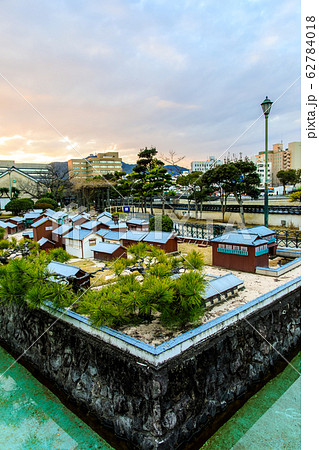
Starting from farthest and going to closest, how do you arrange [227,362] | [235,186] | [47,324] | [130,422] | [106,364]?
[235,186] → [47,324] → [227,362] → [106,364] → [130,422]

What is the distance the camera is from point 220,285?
8.60 m

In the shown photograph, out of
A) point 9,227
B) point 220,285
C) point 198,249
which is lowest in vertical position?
point 198,249

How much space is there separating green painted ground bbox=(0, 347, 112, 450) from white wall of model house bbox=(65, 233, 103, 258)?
775cm

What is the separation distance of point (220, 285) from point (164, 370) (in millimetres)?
3666

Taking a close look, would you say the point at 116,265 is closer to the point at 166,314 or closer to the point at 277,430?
the point at 166,314

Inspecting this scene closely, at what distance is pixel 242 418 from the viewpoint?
675cm

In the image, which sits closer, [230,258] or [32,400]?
[32,400]

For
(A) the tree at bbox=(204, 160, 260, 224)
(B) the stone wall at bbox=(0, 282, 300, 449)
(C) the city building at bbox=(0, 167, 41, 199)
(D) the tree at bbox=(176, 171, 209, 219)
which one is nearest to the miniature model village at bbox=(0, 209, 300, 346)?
(B) the stone wall at bbox=(0, 282, 300, 449)

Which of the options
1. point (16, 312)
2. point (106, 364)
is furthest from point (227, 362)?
point (16, 312)

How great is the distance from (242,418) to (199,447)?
1.37 m

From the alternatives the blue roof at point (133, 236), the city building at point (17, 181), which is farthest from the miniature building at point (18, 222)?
the city building at point (17, 181)

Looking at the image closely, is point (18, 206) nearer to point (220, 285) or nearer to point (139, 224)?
point (139, 224)

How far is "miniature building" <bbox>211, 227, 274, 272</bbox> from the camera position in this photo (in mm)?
11508

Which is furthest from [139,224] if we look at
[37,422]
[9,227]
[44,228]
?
[37,422]
